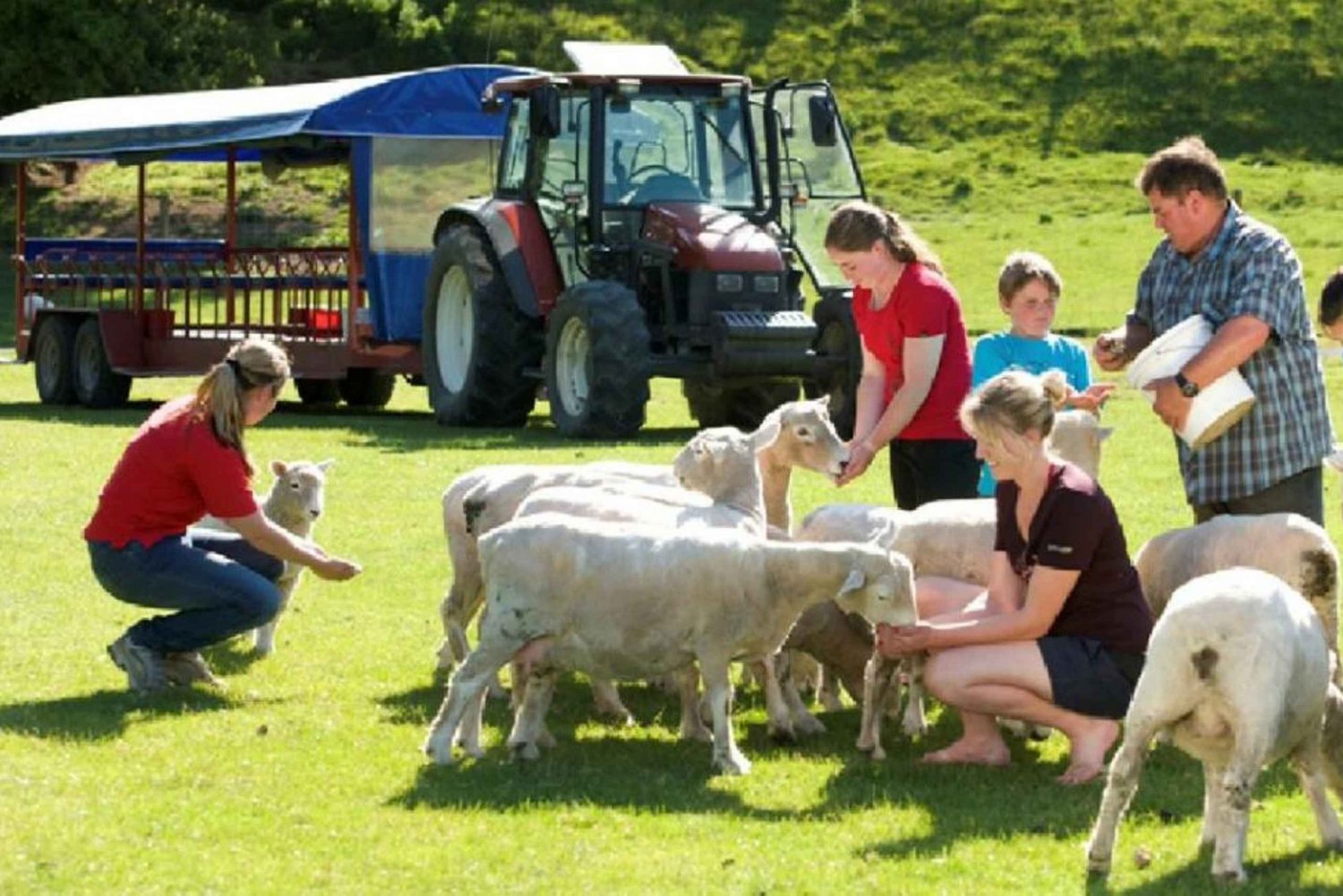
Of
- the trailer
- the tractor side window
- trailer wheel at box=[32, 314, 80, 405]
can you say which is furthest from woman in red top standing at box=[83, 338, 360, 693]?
trailer wheel at box=[32, 314, 80, 405]

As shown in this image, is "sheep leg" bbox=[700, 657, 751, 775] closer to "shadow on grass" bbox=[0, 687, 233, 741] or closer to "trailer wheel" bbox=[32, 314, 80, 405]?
"shadow on grass" bbox=[0, 687, 233, 741]

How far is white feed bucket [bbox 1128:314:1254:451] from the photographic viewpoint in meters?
8.53

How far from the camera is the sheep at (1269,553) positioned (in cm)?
839

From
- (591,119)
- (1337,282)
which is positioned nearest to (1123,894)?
(1337,282)

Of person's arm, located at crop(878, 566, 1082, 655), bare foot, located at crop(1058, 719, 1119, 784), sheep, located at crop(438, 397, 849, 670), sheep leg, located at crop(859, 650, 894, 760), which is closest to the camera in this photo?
person's arm, located at crop(878, 566, 1082, 655)

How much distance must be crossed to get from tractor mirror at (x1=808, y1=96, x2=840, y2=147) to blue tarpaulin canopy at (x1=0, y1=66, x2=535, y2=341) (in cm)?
281

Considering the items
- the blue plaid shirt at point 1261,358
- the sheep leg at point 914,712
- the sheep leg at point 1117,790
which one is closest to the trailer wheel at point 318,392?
the sheep leg at point 914,712

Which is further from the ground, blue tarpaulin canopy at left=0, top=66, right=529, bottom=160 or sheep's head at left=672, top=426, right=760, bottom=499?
blue tarpaulin canopy at left=0, top=66, right=529, bottom=160

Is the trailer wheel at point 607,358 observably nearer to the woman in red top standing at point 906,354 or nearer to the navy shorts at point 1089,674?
the woman in red top standing at point 906,354

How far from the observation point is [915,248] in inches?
380

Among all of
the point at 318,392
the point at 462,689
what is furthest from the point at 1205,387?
the point at 318,392

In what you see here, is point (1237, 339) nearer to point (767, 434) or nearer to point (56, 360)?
point (767, 434)

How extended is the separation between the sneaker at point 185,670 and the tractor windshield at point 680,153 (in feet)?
→ 36.3

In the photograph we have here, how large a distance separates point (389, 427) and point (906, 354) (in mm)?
12659
